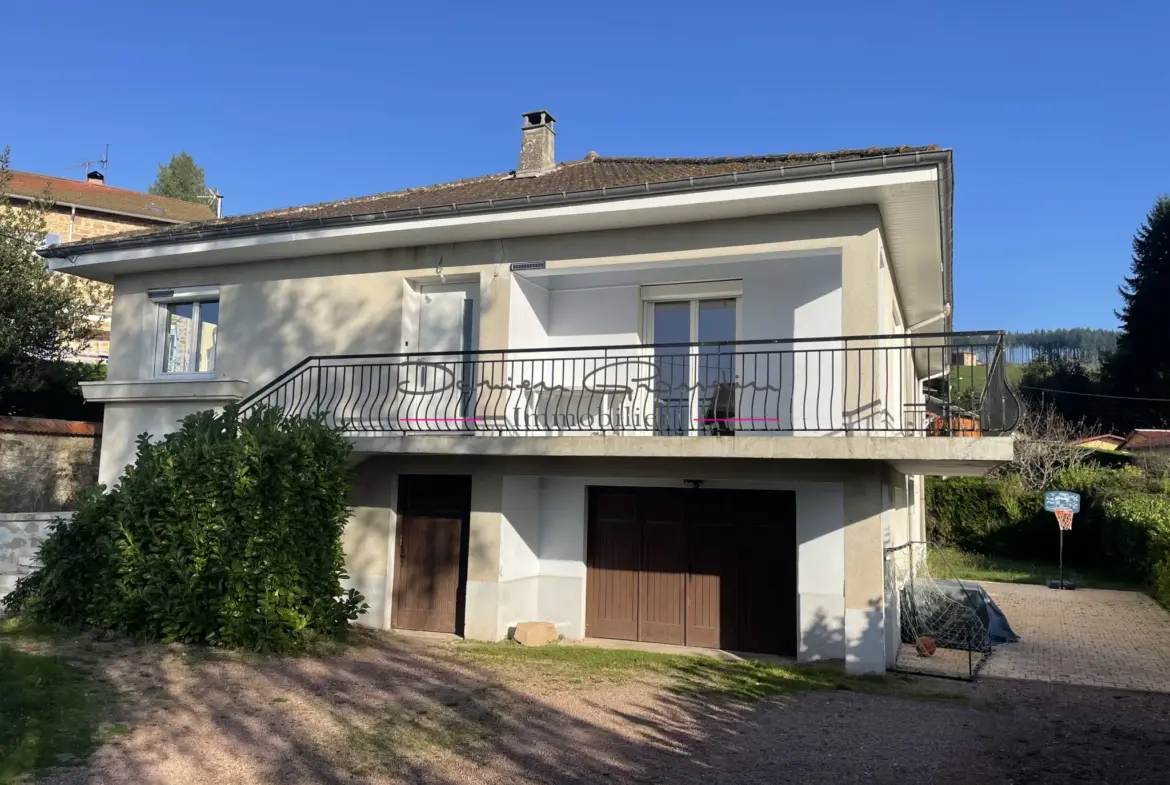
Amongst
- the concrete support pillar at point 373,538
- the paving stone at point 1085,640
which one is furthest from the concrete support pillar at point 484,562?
the paving stone at point 1085,640

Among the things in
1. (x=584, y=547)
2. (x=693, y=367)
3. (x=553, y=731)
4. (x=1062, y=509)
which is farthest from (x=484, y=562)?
(x=1062, y=509)

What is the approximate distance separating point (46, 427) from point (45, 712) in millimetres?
9095

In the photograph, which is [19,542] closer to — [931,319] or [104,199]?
[931,319]

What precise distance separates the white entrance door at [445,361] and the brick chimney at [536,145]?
3.56m

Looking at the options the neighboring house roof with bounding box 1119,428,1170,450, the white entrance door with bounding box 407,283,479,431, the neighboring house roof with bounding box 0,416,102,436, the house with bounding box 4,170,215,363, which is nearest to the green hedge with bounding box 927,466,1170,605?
the neighboring house roof with bounding box 1119,428,1170,450

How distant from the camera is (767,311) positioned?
35.8ft

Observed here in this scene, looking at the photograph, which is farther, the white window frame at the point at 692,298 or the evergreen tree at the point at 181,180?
the evergreen tree at the point at 181,180

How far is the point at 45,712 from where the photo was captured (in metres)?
6.18

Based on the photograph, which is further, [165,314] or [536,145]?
[536,145]

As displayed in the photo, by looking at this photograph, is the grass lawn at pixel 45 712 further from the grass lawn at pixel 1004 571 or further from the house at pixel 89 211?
the house at pixel 89 211

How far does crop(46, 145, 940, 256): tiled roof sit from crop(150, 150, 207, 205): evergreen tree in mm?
44320

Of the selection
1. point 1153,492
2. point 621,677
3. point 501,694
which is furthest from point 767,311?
point 1153,492

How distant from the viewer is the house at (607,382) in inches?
374

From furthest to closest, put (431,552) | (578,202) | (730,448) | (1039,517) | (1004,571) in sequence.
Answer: (1039,517), (1004,571), (431,552), (578,202), (730,448)
